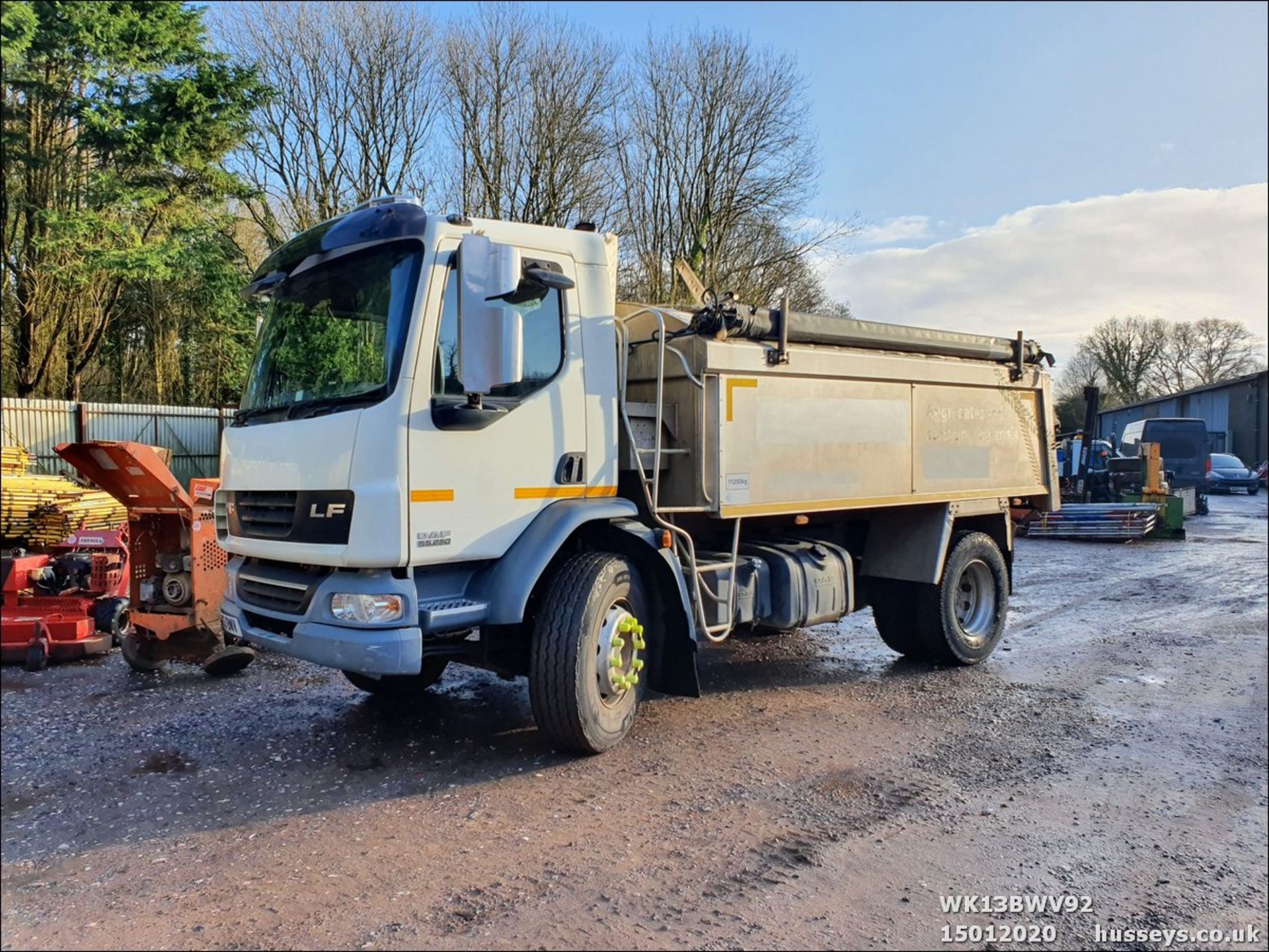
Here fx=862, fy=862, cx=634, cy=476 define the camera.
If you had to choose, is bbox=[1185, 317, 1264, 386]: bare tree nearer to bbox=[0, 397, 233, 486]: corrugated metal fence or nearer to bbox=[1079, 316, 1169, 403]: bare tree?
bbox=[1079, 316, 1169, 403]: bare tree

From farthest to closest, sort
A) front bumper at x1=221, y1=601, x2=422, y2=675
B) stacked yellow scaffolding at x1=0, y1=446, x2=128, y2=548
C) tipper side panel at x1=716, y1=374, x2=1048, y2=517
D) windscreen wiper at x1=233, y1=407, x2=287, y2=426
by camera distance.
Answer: stacked yellow scaffolding at x1=0, y1=446, x2=128, y2=548 < tipper side panel at x1=716, y1=374, x2=1048, y2=517 < windscreen wiper at x1=233, y1=407, x2=287, y2=426 < front bumper at x1=221, y1=601, x2=422, y2=675

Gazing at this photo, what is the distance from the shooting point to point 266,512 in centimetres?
452

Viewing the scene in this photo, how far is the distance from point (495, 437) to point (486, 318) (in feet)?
2.03

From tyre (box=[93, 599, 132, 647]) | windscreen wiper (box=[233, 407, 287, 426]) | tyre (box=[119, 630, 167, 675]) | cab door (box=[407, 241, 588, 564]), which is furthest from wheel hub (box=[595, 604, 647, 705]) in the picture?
tyre (box=[93, 599, 132, 647])

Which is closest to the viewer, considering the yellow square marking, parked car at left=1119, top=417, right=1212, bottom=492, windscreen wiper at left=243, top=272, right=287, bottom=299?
windscreen wiper at left=243, top=272, right=287, bottom=299

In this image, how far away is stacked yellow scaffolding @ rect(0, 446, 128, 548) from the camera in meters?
9.12

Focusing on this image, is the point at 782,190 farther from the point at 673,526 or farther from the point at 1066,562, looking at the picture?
the point at 673,526

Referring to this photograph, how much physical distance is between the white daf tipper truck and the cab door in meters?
0.01

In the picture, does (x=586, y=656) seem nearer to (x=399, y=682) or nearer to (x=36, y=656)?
(x=399, y=682)

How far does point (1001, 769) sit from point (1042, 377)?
14.3ft

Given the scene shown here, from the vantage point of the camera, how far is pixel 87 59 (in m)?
17.3

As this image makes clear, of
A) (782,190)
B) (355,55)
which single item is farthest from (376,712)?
(782,190)

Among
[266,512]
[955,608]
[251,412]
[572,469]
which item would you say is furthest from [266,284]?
[955,608]

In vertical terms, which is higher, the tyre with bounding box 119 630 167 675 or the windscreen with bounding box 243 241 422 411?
the windscreen with bounding box 243 241 422 411
